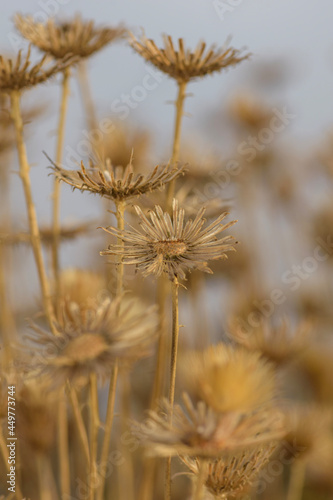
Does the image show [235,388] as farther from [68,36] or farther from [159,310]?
[68,36]

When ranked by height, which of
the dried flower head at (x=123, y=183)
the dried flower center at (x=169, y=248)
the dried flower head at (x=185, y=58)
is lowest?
the dried flower center at (x=169, y=248)

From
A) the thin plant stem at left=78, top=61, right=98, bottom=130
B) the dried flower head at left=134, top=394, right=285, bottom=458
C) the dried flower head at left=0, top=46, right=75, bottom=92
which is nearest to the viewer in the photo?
the dried flower head at left=134, top=394, right=285, bottom=458

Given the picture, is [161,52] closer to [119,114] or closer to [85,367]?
[85,367]

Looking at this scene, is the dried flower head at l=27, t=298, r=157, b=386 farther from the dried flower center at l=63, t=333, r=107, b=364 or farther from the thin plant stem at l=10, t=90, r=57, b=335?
the thin plant stem at l=10, t=90, r=57, b=335

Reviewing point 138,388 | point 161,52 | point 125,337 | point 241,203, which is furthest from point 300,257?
point 125,337

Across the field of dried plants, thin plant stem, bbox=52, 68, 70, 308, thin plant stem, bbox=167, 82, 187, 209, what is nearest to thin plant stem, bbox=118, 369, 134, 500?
the field of dried plants

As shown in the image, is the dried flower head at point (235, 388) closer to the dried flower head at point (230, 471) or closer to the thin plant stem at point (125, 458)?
the dried flower head at point (230, 471)

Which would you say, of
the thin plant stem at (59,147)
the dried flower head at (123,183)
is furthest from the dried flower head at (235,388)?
the thin plant stem at (59,147)
